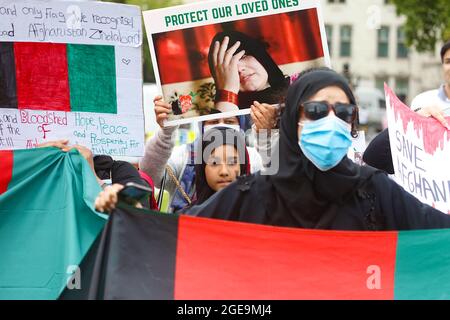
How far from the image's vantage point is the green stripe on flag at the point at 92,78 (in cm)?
520

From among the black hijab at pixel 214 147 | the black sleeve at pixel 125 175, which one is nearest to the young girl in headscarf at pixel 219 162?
the black hijab at pixel 214 147

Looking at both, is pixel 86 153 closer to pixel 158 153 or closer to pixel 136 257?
pixel 158 153

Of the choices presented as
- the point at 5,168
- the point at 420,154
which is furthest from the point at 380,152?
the point at 5,168

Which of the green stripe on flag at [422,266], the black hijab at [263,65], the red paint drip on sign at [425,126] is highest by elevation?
the black hijab at [263,65]

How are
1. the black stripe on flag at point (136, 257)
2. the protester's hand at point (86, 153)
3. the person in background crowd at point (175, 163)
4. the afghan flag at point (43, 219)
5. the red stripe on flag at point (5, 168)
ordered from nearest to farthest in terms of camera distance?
the black stripe on flag at point (136, 257) → the afghan flag at point (43, 219) → the red stripe on flag at point (5, 168) → the protester's hand at point (86, 153) → the person in background crowd at point (175, 163)

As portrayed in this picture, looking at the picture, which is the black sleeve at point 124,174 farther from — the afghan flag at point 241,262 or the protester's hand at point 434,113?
the protester's hand at point 434,113

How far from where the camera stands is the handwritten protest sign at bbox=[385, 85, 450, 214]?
509 cm

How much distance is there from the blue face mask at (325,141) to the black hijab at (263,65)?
1.67 meters

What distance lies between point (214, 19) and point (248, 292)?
2.19 m

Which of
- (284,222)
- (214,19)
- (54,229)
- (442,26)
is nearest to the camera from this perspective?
(284,222)
